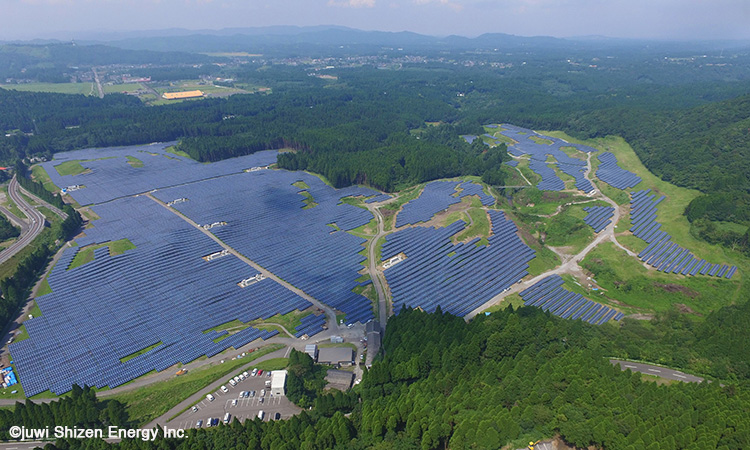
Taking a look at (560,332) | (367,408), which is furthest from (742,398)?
(367,408)

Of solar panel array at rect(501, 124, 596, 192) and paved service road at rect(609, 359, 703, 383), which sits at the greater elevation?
solar panel array at rect(501, 124, 596, 192)

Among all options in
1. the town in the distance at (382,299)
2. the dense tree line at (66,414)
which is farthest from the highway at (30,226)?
the dense tree line at (66,414)

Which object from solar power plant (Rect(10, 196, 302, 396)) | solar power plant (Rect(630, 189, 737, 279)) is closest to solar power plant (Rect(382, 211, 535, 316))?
solar power plant (Rect(10, 196, 302, 396))

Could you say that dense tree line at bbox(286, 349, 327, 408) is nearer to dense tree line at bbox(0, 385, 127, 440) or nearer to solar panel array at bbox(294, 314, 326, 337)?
solar panel array at bbox(294, 314, 326, 337)

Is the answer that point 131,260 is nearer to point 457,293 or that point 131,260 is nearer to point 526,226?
point 457,293

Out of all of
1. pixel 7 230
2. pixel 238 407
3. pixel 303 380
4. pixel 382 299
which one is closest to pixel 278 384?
pixel 303 380

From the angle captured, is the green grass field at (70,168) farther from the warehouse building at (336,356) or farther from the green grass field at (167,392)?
the warehouse building at (336,356)
